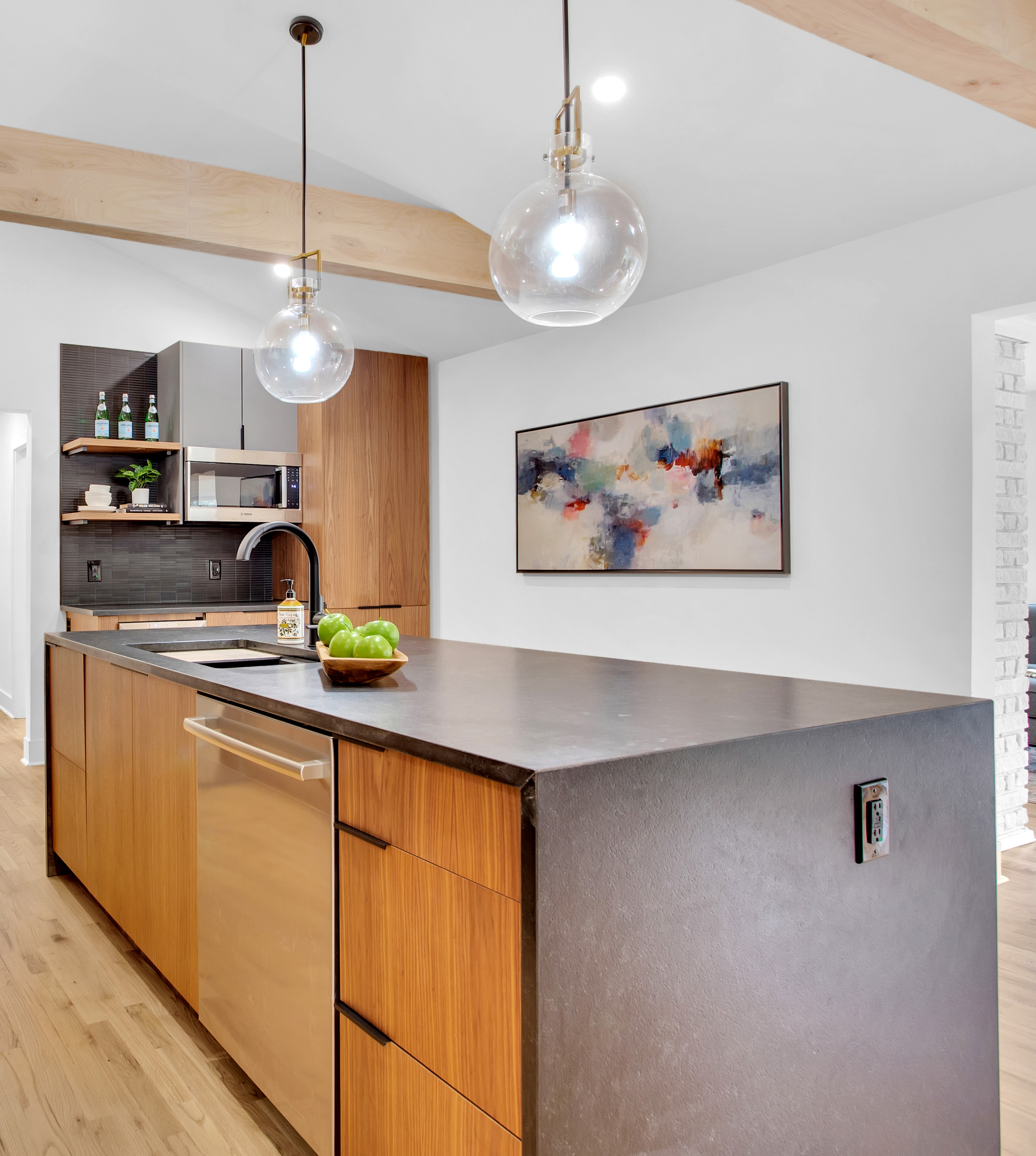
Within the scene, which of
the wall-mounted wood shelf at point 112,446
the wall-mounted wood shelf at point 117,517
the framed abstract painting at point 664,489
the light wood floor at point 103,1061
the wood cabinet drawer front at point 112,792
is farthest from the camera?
the wall-mounted wood shelf at point 117,517

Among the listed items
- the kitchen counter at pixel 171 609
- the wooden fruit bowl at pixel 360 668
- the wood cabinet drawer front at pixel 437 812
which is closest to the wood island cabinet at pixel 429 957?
the wood cabinet drawer front at pixel 437 812

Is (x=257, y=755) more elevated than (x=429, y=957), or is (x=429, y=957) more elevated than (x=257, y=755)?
(x=257, y=755)

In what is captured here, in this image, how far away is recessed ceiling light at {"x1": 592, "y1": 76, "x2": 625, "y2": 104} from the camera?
9.68 ft

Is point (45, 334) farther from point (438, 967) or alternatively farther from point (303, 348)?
point (438, 967)

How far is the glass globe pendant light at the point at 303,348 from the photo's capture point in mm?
2676

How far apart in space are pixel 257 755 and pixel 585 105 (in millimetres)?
2473

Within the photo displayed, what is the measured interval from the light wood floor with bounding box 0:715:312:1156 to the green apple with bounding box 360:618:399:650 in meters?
0.98

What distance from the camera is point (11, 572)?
7.05 metres

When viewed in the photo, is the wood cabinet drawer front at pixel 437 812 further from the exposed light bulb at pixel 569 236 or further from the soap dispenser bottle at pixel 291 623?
the soap dispenser bottle at pixel 291 623

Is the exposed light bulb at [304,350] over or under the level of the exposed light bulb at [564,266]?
over

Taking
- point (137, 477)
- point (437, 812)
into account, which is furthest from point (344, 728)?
point (137, 477)

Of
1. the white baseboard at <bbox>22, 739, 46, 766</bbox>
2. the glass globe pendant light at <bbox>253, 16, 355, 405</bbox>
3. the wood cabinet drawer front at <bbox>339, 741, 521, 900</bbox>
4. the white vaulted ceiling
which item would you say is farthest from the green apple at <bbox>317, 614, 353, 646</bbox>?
the white baseboard at <bbox>22, 739, 46, 766</bbox>

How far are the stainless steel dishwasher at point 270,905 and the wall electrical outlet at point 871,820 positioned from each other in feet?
2.71

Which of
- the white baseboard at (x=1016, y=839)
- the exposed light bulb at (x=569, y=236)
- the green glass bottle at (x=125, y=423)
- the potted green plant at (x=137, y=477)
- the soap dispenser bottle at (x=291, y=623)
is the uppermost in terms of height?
the green glass bottle at (x=125, y=423)
